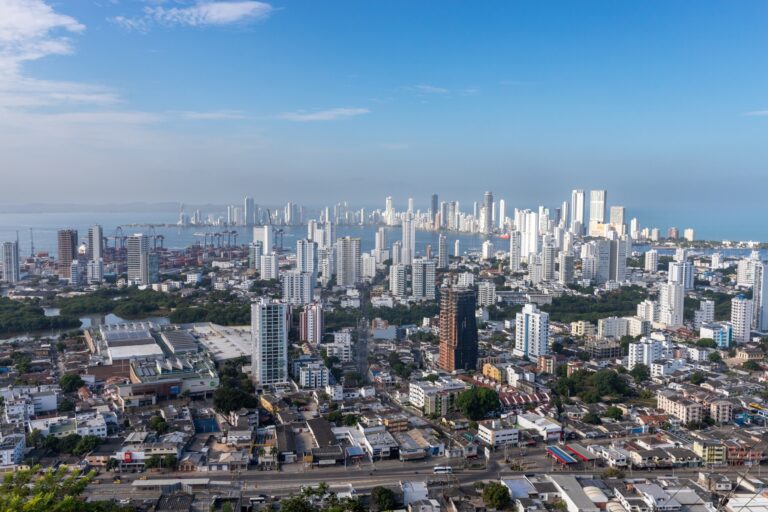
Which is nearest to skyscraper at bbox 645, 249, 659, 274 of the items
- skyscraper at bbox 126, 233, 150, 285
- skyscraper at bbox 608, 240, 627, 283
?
skyscraper at bbox 608, 240, 627, 283

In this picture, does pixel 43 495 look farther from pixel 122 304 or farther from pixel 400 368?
pixel 122 304

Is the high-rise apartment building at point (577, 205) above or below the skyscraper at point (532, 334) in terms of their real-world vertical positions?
above

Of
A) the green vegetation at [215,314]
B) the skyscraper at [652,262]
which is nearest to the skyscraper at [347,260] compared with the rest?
the green vegetation at [215,314]

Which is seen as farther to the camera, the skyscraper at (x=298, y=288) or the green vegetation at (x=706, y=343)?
the skyscraper at (x=298, y=288)

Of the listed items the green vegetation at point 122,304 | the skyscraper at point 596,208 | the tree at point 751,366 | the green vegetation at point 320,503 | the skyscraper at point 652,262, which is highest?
the skyscraper at point 596,208

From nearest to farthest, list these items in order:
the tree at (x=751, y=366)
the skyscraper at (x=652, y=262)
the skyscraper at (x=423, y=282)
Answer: the tree at (x=751, y=366) < the skyscraper at (x=423, y=282) < the skyscraper at (x=652, y=262)

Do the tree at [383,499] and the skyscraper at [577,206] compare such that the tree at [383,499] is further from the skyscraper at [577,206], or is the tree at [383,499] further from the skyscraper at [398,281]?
the skyscraper at [577,206]

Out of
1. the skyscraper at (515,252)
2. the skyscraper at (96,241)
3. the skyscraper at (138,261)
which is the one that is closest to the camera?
the skyscraper at (138,261)

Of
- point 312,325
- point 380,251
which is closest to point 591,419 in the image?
point 312,325
